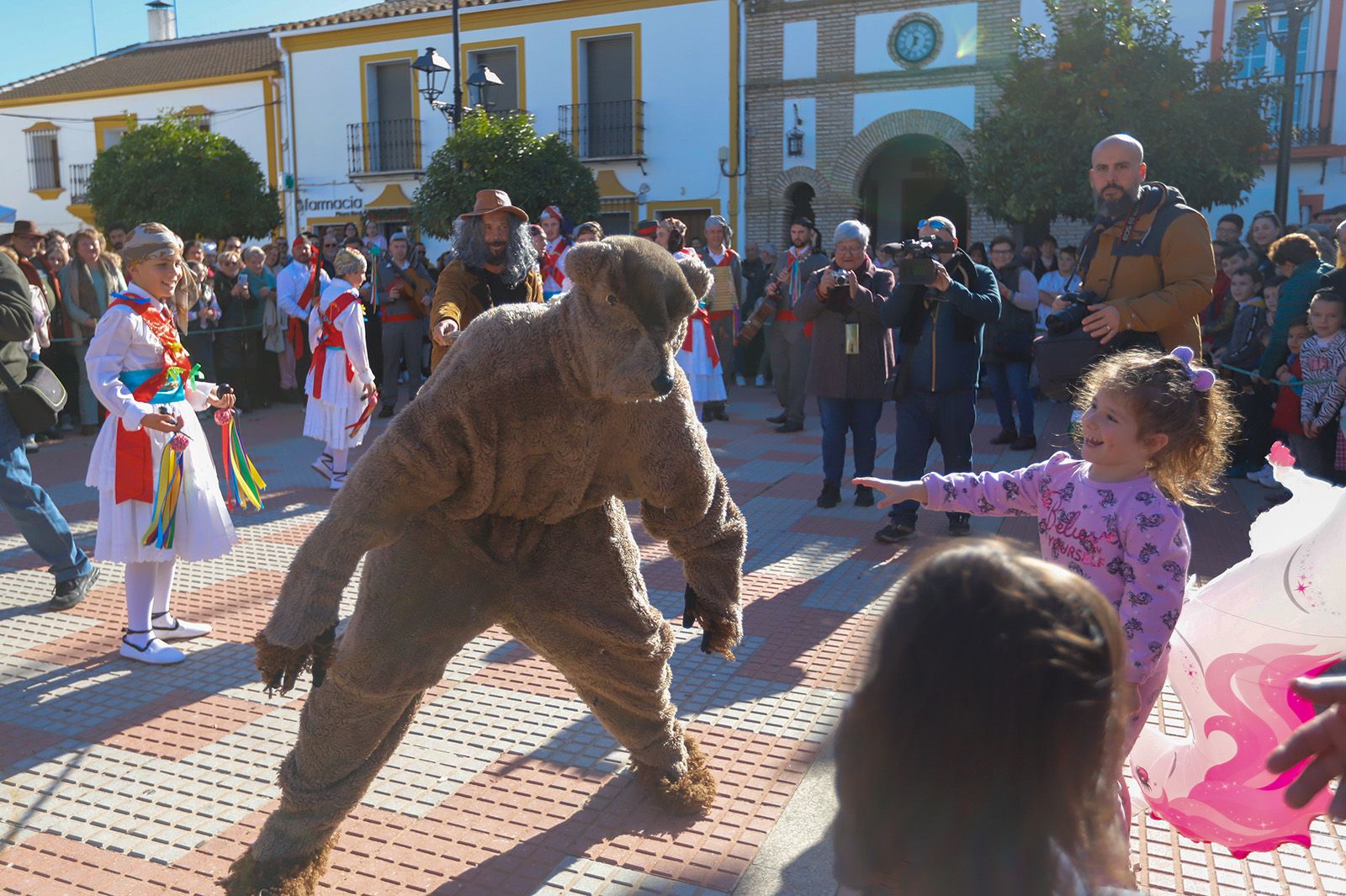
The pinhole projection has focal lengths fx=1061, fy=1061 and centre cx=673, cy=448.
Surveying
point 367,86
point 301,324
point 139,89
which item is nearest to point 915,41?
point 301,324

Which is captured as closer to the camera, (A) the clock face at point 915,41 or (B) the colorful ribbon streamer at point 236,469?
(B) the colorful ribbon streamer at point 236,469

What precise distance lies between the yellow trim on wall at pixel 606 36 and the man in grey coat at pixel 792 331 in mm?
13323

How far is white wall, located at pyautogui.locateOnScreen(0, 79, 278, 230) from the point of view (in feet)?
90.8

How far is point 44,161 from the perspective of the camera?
103ft

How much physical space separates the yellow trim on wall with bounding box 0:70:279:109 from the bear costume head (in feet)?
92.0

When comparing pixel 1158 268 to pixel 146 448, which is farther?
pixel 146 448

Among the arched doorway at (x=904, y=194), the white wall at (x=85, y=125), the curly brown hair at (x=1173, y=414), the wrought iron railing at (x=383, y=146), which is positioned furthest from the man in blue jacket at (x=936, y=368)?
the white wall at (x=85, y=125)

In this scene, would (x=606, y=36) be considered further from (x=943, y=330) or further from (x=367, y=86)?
(x=943, y=330)

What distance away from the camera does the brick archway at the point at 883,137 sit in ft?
65.2

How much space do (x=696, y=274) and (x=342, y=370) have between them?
5845 millimetres

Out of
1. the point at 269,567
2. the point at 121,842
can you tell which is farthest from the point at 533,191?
the point at 121,842

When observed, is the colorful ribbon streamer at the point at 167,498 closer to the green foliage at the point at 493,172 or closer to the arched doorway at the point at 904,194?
the green foliage at the point at 493,172

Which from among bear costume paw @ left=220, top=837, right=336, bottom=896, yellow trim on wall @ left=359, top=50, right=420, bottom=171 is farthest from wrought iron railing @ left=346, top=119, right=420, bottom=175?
bear costume paw @ left=220, top=837, right=336, bottom=896

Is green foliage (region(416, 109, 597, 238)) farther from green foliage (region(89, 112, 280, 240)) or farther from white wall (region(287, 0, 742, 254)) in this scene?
green foliage (region(89, 112, 280, 240))
